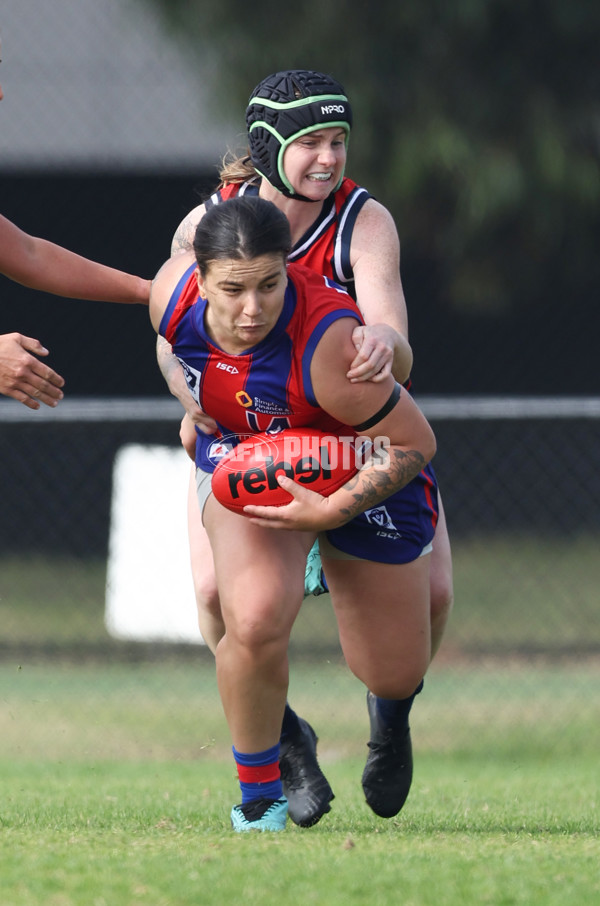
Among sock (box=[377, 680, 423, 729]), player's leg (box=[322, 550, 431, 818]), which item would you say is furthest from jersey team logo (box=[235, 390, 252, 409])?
sock (box=[377, 680, 423, 729])

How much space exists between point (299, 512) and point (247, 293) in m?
0.64

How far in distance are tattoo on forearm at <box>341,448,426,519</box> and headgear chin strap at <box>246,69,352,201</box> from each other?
915 millimetres

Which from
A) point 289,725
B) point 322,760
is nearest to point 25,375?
point 289,725

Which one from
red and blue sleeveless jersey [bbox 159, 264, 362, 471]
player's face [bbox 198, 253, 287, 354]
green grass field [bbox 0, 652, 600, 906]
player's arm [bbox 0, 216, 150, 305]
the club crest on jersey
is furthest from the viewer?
player's arm [bbox 0, 216, 150, 305]

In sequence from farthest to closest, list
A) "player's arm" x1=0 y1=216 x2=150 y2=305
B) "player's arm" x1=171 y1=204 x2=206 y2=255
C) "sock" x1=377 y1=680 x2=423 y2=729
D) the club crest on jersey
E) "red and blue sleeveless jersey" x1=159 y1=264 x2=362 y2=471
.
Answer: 1. "player's arm" x1=0 y1=216 x2=150 y2=305
2. "sock" x1=377 y1=680 x2=423 y2=729
3. "player's arm" x1=171 y1=204 x2=206 y2=255
4. the club crest on jersey
5. "red and blue sleeveless jersey" x1=159 y1=264 x2=362 y2=471

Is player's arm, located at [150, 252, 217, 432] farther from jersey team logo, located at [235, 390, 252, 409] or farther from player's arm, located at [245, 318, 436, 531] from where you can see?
player's arm, located at [245, 318, 436, 531]

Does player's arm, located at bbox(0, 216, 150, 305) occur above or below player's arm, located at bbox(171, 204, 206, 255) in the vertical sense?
below

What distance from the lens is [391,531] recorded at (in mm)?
4500

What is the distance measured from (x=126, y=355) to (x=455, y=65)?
3839mm

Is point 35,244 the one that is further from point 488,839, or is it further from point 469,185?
point 469,185

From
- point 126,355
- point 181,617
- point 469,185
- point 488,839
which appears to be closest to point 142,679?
point 181,617

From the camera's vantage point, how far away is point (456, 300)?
13312mm

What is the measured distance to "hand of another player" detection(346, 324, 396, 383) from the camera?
3943 mm

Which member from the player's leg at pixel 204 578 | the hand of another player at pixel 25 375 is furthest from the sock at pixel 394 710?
the hand of another player at pixel 25 375
